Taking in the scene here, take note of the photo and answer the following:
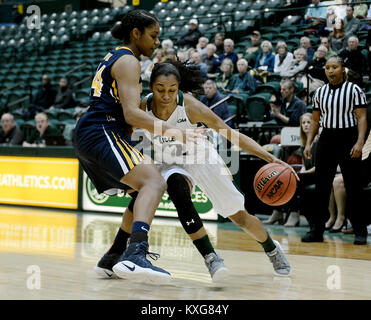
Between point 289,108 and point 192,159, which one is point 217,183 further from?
point 289,108

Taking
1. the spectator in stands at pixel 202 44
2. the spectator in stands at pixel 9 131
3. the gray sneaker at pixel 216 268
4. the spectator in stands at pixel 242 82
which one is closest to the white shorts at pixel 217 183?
the gray sneaker at pixel 216 268

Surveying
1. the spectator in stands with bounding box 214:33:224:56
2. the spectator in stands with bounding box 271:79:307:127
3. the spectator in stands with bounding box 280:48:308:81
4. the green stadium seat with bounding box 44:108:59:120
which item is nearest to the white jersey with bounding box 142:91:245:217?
the spectator in stands with bounding box 271:79:307:127

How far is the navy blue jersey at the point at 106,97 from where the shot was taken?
3762mm

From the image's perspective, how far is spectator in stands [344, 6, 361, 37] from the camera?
1002 centimetres

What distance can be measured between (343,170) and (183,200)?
3045 millimetres

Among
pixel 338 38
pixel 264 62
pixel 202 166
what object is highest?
pixel 338 38

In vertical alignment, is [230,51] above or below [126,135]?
above

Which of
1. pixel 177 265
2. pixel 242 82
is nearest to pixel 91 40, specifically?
pixel 242 82

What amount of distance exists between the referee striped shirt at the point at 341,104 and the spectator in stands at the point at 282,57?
3.97 meters

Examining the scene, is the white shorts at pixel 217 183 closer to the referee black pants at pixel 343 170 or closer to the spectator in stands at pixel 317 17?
the referee black pants at pixel 343 170

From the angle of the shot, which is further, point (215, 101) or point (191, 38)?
point (191, 38)

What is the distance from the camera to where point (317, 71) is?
30.8ft

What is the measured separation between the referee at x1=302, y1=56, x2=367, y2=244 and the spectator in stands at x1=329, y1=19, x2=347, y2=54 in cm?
352
